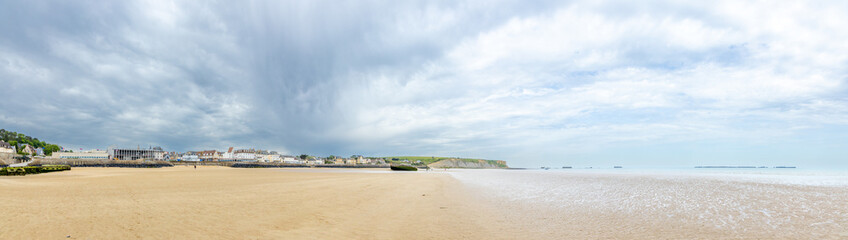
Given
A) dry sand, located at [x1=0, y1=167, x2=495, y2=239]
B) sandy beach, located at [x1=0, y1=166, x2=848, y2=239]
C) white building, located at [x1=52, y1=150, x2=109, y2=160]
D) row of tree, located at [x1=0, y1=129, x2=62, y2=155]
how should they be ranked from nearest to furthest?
1. dry sand, located at [x1=0, y1=167, x2=495, y2=239]
2. sandy beach, located at [x1=0, y1=166, x2=848, y2=239]
3. white building, located at [x1=52, y1=150, x2=109, y2=160]
4. row of tree, located at [x1=0, y1=129, x2=62, y2=155]

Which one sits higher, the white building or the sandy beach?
the sandy beach

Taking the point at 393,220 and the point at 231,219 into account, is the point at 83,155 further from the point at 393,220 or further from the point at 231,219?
the point at 393,220

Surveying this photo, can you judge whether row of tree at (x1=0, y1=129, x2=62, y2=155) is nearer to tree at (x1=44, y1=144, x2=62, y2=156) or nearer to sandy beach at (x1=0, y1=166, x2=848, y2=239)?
tree at (x1=44, y1=144, x2=62, y2=156)

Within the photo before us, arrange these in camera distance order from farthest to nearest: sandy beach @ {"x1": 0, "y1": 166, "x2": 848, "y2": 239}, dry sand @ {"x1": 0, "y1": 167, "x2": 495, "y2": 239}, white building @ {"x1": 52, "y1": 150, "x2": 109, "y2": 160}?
white building @ {"x1": 52, "y1": 150, "x2": 109, "y2": 160}, sandy beach @ {"x1": 0, "y1": 166, "x2": 848, "y2": 239}, dry sand @ {"x1": 0, "y1": 167, "x2": 495, "y2": 239}

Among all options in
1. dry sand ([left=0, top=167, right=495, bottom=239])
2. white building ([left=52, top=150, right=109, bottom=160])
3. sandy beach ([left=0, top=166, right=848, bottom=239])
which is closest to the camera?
dry sand ([left=0, top=167, right=495, bottom=239])

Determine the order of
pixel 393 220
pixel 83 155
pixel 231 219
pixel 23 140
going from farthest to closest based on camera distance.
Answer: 1. pixel 23 140
2. pixel 83 155
3. pixel 393 220
4. pixel 231 219

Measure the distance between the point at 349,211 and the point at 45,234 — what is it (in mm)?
7986

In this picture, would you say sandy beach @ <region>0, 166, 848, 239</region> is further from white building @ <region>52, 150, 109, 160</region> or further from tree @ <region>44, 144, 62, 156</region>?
tree @ <region>44, 144, 62, 156</region>

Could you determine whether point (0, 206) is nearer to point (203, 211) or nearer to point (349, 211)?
point (203, 211)

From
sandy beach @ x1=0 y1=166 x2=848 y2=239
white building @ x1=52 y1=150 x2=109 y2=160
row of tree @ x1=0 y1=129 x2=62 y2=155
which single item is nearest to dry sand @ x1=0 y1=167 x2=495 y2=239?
sandy beach @ x1=0 y1=166 x2=848 y2=239

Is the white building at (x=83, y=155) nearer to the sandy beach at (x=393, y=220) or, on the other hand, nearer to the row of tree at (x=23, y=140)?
the row of tree at (x=23, y=140)

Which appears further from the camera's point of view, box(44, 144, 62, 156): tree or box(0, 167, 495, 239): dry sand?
box(44, 144, 62, 156): tree

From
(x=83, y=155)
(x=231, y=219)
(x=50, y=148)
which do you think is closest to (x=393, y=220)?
(x=231, y=219)

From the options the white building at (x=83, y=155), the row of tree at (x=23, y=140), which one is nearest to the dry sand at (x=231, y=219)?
the white building at (x=83, y=155)
